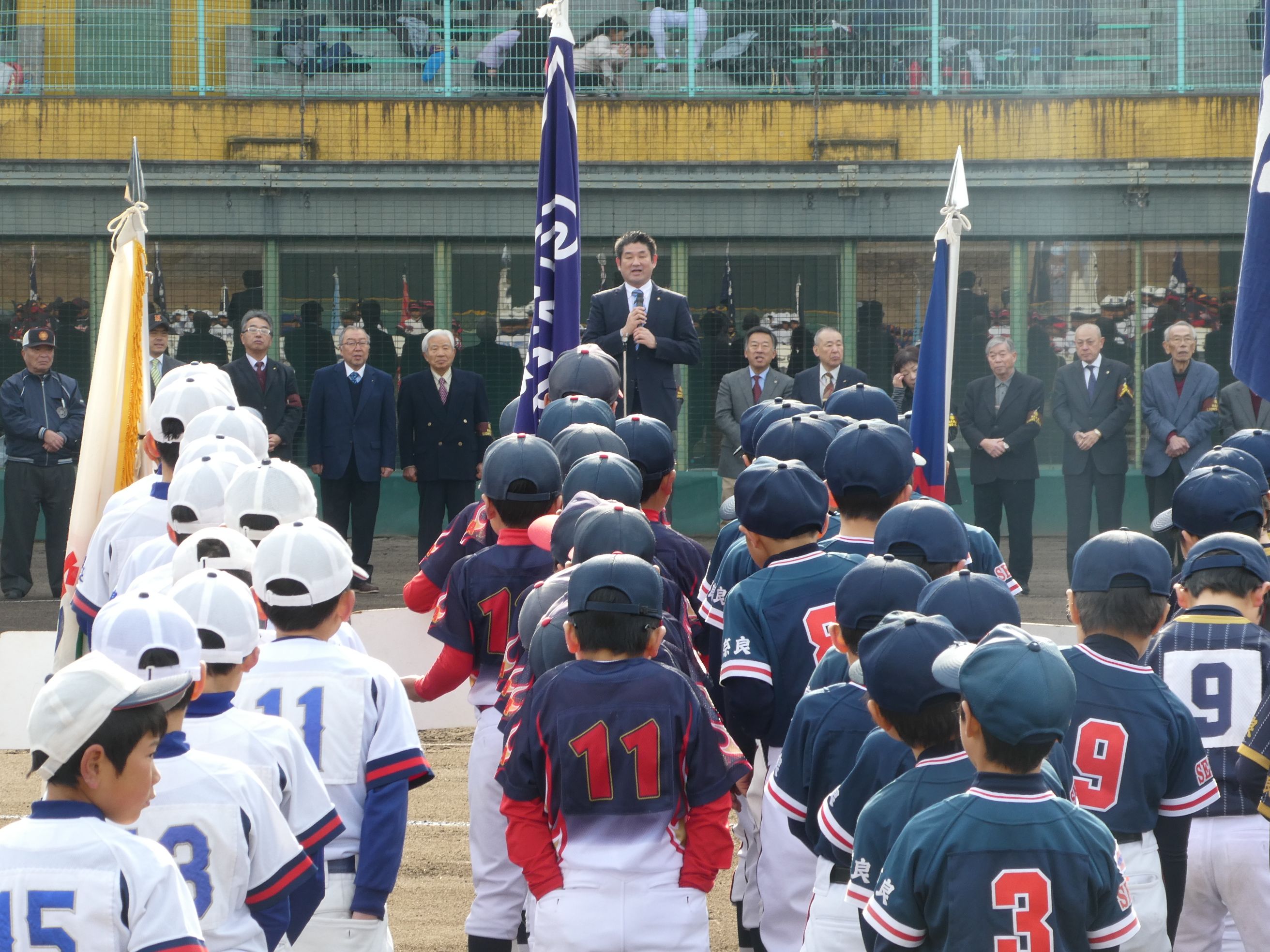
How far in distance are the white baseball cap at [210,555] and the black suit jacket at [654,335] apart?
16.3ft

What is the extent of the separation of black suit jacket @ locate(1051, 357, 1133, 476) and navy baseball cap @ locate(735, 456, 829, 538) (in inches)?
327

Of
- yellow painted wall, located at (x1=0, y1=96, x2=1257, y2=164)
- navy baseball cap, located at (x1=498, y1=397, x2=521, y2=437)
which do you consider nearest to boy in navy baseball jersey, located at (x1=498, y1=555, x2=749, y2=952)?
navy baseball cap, located at (x1=498, y1=397, x2=521, y2=437)

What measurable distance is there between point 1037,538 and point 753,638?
1144cm

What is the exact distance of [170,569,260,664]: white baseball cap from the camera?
3.52m

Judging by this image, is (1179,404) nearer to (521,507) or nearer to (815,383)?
(815,383)

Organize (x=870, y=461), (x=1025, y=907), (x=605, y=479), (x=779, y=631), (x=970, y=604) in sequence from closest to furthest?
(x=1025, y=907) < (x=970, y=604) < (x=779, y=631) < (x=870, y=461) < (x=605, y=479)

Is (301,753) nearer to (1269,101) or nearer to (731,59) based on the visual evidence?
(1269,101)

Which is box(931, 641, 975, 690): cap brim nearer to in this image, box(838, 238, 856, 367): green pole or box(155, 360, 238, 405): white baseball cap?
box(155, 360, 238, 405): white baseball cap

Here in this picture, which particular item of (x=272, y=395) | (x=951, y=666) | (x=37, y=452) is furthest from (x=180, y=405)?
(x=37, y=452)

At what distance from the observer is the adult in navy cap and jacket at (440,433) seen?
12.4m

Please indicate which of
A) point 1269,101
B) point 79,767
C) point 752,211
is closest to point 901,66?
point 752,211

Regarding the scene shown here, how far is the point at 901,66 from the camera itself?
15.2 meters

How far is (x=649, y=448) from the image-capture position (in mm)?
5875

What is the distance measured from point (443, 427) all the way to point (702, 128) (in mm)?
4597
